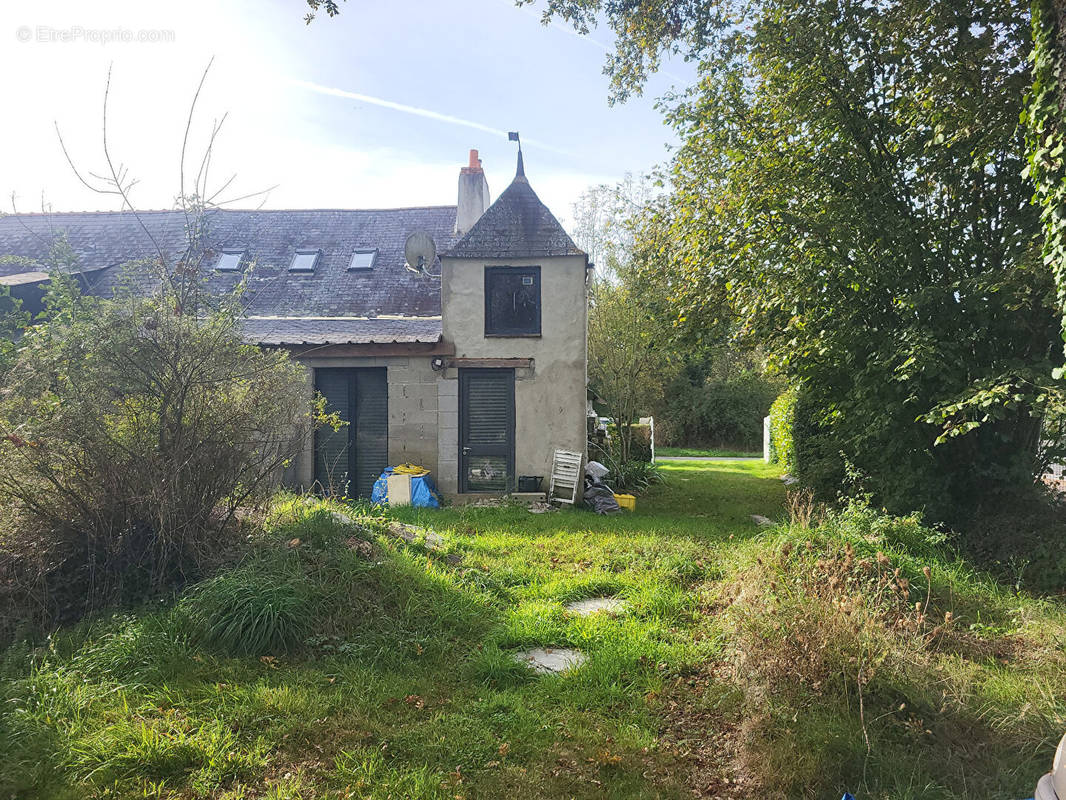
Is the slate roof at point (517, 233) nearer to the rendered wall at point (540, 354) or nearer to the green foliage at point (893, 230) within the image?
the rendered wall at point (540, 354)

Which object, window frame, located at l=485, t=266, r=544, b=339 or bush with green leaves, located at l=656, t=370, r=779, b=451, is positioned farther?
bush with green leaves, located at l=656, t=370, r=779, b=451

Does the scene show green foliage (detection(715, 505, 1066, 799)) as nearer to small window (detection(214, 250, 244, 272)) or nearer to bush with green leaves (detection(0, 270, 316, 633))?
bush with green leaves (detection(0, 270, 316, 633))

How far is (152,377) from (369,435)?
19.2ft

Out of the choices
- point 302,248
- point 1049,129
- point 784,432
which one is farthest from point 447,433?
point 784,432

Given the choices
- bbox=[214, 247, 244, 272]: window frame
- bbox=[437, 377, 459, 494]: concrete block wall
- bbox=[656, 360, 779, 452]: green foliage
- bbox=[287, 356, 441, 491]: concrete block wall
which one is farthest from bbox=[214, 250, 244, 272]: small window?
bbox=[656, 360, 779, 452]: green foliage

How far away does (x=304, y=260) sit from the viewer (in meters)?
13.5

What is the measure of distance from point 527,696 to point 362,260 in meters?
11.2

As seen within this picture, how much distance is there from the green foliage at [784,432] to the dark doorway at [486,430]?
18.2ft

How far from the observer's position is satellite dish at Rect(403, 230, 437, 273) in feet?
42.2

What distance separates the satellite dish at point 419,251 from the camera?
12.9m

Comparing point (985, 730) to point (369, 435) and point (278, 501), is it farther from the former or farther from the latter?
point (369, 435)

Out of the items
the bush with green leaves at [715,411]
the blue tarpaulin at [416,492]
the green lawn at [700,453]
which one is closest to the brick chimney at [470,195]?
the blue tarpaulin at [416,492]

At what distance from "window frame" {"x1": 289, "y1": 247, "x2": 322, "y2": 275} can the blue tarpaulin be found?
205 inches

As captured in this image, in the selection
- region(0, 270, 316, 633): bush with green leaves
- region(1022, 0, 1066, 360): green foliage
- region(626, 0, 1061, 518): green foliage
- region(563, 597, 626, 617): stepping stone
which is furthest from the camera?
region(626, 0, 1061, 518): green foliage
